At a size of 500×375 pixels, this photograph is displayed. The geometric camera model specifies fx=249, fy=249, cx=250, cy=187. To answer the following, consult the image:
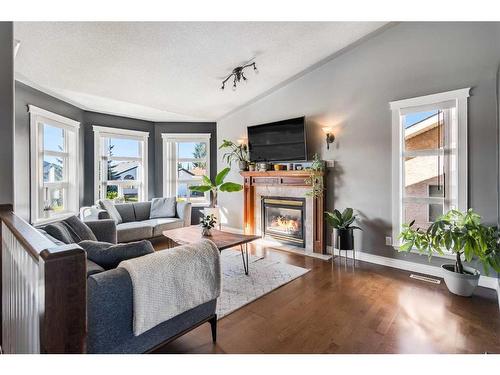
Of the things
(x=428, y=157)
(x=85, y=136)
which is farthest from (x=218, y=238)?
(x=85, y=136)

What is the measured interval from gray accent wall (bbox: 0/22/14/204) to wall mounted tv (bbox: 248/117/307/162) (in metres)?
3.51

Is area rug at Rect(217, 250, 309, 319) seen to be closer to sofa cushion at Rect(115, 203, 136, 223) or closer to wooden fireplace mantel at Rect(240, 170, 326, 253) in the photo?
wooden fireplace mantel at Rect(240, 170, 326, 253)

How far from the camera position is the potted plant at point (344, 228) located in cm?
360

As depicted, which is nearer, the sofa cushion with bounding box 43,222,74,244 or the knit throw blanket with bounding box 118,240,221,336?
the knit throw blanket with bounding box 118,240,221,336

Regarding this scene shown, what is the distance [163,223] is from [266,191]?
2055 mm

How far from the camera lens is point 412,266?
11.0 ft

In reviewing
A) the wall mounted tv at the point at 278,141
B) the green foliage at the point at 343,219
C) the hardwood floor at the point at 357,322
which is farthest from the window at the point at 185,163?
the hardwood floor at the point at 357,322

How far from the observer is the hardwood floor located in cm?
187

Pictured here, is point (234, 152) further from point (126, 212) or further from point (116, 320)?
point (116, 320)

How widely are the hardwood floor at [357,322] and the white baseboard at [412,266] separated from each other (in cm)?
13

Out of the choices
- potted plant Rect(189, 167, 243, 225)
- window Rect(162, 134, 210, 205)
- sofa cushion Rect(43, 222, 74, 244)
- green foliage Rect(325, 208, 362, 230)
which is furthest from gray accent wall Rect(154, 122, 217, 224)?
sofa cushion Rect(43, 222, 74, 244)

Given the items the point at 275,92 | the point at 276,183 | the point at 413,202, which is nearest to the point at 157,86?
the point at 275,92

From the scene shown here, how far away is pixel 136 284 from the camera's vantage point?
1396 millimetres
